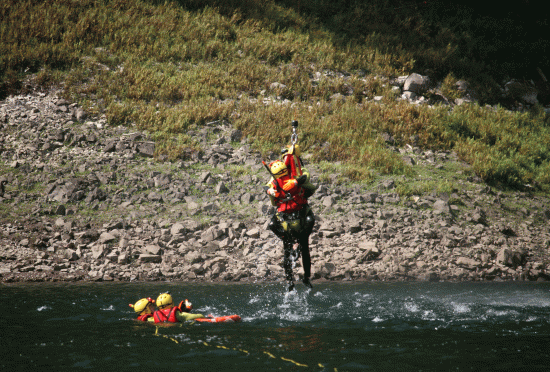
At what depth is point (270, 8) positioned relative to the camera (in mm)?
24531

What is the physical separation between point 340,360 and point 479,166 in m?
12.4

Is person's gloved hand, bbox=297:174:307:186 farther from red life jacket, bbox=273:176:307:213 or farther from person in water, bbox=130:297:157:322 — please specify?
person in water, bbox=130:297:157:322

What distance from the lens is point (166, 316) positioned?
7.73m

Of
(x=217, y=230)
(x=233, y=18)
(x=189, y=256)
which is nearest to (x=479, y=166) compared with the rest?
(x=217, y=230)

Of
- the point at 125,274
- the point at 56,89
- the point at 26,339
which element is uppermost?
the point at 56,89

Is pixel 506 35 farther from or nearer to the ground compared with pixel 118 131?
farther from the ground

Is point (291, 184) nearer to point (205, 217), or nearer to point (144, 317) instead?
point (144, 317)

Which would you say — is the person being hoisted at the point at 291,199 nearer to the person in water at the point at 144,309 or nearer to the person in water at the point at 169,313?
the person in water at the point at 169,313

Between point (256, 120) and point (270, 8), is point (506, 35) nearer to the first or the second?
point (270, 8)

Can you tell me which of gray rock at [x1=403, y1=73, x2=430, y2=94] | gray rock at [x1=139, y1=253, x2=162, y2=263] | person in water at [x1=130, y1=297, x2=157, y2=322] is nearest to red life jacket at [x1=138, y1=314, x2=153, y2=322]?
person in water at [x1=130, y1=297, x2=157, y2=322]

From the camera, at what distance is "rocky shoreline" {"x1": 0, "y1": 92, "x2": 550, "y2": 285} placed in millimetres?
11766

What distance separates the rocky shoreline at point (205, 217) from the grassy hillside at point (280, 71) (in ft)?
3.19

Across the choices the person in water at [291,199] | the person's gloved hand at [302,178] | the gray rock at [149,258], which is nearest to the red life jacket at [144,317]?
the person in water at [291,199]

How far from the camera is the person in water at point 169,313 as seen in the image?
767cm
